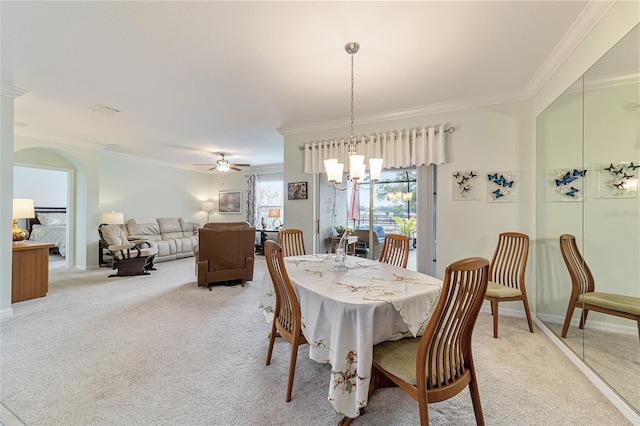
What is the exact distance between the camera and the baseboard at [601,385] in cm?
162

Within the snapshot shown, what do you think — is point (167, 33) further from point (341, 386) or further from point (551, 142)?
point (551, 142)

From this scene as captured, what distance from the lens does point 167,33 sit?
213 centimetres

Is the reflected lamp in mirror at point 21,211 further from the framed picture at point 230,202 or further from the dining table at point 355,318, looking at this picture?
the framed picture at point 230,202

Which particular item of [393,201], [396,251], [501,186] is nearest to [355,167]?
[396,251]

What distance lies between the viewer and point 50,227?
22.1ft

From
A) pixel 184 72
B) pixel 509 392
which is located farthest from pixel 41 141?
pixel 509 392

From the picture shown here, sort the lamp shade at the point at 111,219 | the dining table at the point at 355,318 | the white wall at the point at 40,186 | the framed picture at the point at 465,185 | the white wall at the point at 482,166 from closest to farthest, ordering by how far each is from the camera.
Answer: the dining table at the point at 355,318
the white wall at the point at 482,166
the framed picture at the point at 465,185
the lamp shade at the point at 111,219
the white wall at the point at 40,186

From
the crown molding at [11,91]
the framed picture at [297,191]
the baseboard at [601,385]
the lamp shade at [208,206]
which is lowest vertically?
the baseboard at [601,385]

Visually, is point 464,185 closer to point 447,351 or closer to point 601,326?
point 601,326

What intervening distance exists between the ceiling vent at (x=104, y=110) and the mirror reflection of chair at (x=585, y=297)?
5.43m

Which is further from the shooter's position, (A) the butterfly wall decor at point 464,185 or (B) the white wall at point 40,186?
(B) the white wall at point 40,186

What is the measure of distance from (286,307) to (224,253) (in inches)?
107

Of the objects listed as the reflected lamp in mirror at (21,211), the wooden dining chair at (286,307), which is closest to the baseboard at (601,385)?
the wooden dining chair at (286,307)

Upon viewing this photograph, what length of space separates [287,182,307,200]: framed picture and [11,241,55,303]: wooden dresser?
3.44m
